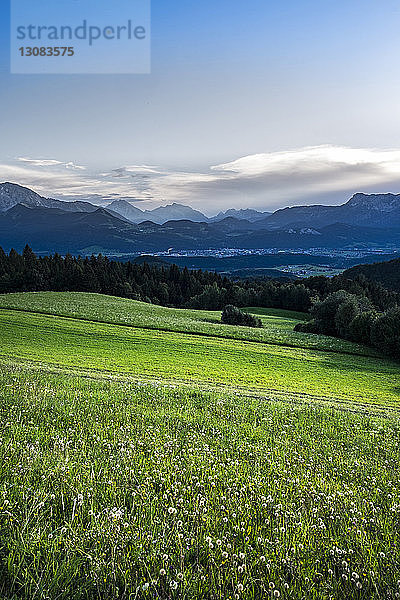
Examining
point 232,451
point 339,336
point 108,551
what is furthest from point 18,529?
Answer: point 339,336

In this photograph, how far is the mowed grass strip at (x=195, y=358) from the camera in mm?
30750

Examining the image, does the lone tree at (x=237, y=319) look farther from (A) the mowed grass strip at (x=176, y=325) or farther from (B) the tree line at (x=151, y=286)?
(B) the tree line at (x=151, y=286)

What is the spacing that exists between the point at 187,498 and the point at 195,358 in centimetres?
3251

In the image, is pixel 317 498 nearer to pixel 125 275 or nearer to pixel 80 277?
pixel 80 277

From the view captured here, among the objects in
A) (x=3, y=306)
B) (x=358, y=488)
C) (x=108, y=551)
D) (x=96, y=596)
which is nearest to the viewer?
(x=96, y=596)

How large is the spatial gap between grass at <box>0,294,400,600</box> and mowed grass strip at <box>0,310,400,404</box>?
47.8 feet

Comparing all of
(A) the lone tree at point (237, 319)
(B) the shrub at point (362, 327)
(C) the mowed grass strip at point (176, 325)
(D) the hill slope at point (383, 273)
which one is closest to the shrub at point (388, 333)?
(B) the shrub at point (362, 327)

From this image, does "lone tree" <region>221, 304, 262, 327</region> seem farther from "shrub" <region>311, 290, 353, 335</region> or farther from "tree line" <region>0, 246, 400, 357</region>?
"tree line" <region>0, 246, 400, 357</region>

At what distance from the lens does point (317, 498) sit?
745cm

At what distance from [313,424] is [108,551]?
1023cm

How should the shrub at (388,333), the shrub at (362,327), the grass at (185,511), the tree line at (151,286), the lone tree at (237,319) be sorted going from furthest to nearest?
the tree line at (151,286) → the lone tree at (237,319) → the shrub at (362,327) → the shrub at (388,333) → the grass at (185,511)

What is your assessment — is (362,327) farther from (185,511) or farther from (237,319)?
(185,511)

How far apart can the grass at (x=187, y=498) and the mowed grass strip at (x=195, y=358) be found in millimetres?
14568

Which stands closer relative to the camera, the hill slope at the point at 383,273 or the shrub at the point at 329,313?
the shrub at the point at 329,313
